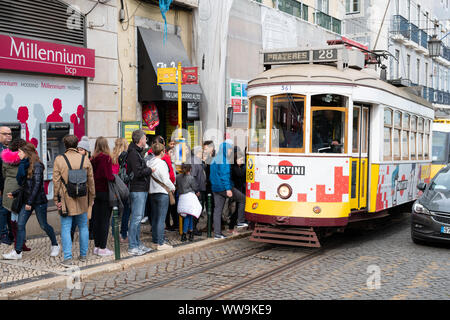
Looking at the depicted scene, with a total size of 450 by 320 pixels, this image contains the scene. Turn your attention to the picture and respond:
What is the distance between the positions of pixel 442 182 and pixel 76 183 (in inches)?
277

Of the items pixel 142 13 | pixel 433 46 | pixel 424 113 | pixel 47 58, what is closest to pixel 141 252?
pixel 47 58

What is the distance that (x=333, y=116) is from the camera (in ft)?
31.0

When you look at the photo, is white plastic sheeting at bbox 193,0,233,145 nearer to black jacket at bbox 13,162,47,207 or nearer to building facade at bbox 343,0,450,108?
black jacket at bbox 13,162,47,207

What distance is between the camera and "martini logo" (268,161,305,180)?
9219mm

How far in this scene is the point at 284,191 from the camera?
30.5ft

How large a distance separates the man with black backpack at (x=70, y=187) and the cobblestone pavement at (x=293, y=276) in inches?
37.9

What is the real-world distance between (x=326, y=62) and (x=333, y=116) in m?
1.25

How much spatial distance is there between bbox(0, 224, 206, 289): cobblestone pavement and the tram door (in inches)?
120

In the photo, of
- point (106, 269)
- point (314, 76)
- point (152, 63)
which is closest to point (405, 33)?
A: point (152, 63)

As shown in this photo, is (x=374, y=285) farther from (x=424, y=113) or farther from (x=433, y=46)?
(x=433, y=46)

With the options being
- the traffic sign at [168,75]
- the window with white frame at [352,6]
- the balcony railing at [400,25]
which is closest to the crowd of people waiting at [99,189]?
the traffic sign at [168,75]

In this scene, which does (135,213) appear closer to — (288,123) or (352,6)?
(288,123)

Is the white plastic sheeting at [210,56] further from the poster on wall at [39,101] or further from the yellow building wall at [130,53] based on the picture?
the poster on wall at [39,101]
